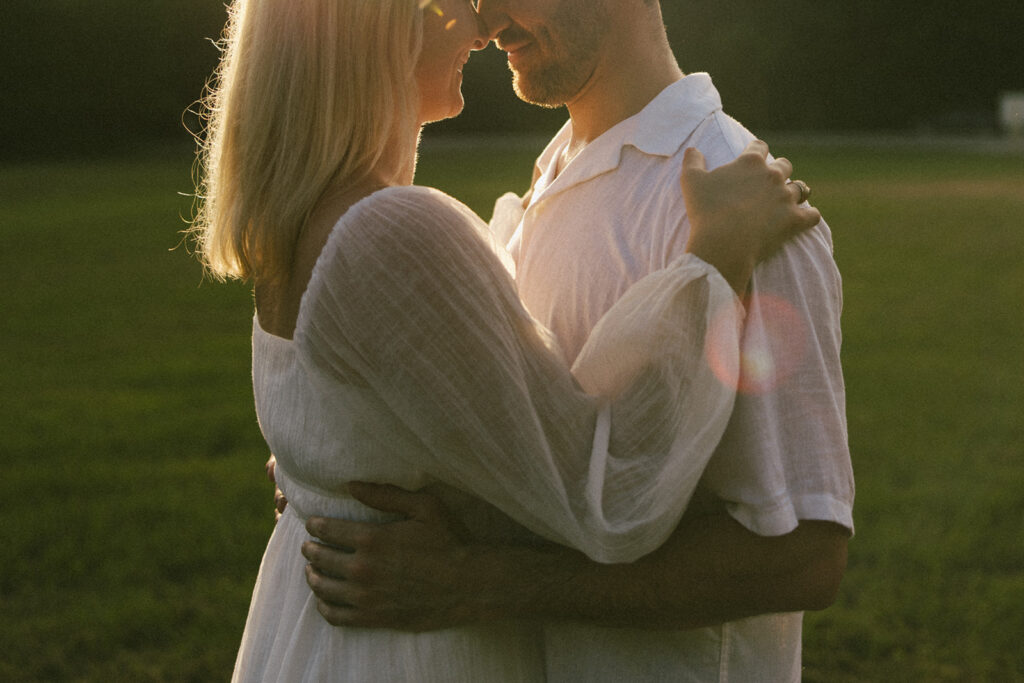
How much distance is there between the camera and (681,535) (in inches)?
79.6

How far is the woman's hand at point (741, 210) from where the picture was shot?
76.3 inches

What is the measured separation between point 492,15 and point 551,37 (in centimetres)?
16

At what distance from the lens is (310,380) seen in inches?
76.3

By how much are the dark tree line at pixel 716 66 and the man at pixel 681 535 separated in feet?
102

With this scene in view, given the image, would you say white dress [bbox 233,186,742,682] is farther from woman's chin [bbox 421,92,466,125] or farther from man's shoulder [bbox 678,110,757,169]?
woman's chin [bbox 421,92,466,125]

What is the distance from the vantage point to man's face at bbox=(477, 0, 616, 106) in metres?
2.58

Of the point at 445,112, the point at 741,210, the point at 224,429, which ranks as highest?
the point at 445,112

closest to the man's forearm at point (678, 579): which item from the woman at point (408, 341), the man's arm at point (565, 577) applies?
the man's arm at point (565, 577)

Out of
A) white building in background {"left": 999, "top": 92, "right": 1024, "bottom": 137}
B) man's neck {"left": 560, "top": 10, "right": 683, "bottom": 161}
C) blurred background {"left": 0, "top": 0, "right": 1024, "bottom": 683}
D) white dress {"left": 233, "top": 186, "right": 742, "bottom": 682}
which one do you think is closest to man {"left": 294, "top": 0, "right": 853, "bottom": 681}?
white dress {"left": 233, "top": 186, "right": 742, "bottom": 682}

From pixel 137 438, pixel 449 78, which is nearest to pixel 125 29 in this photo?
pixel 137 438

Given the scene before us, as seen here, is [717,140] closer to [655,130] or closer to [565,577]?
[655,130]

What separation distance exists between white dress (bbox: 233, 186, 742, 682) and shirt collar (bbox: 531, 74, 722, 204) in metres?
0.45

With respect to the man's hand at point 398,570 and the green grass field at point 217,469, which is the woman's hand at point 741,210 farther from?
the green grass field at point 217,469

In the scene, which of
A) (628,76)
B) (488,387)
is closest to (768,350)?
(488,387)
